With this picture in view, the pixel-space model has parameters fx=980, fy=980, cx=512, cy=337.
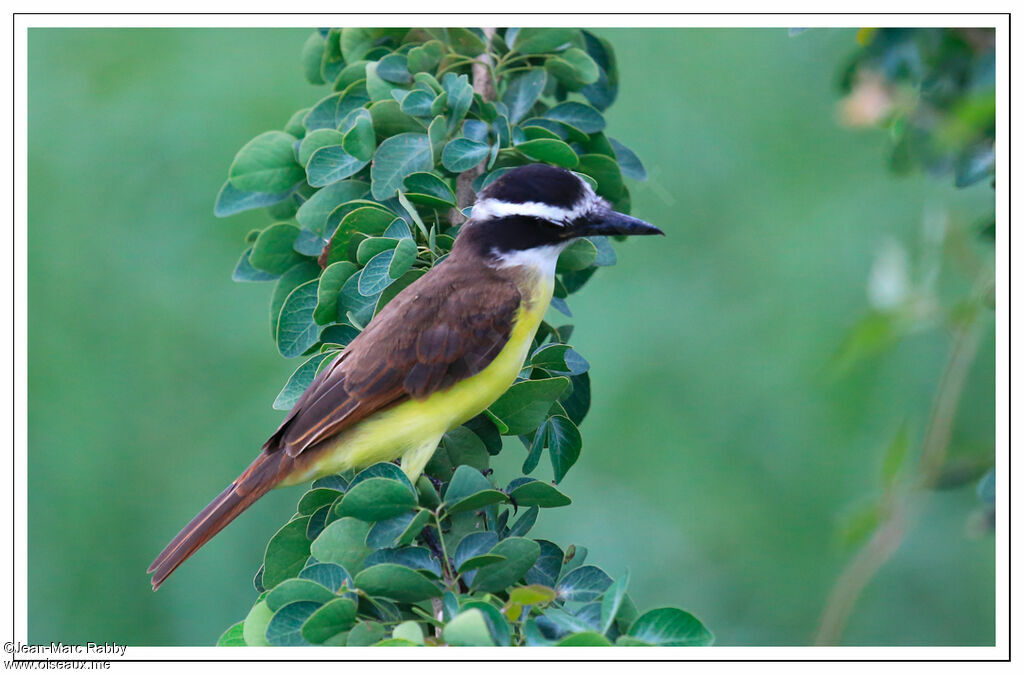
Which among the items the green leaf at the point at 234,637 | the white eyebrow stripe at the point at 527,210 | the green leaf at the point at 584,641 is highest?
the white eyebrow stripe at the point at 527,210

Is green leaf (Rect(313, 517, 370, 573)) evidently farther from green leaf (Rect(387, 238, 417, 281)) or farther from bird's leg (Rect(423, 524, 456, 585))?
green leaf (Rect(387, 238, 417, 281))

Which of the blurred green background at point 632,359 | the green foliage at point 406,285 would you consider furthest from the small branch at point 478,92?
the blurred green background at point 632,359

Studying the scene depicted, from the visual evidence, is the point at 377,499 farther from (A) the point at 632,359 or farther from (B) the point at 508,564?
(A) the point at 632,359

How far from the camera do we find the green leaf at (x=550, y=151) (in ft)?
8.00

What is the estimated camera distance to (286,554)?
2.15m

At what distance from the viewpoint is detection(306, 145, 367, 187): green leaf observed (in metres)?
2.48

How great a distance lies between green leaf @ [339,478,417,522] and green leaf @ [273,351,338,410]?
24.0 inches

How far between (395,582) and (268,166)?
4.21 ft

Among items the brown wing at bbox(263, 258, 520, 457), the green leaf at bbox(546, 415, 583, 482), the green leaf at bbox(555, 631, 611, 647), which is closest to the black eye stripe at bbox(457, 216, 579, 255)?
the brown wing at bbox(263, 258, 520, 457)

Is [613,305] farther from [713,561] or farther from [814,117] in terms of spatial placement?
[814,117]

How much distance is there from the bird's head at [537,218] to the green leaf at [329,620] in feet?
3.49

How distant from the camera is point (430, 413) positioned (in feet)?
8.10

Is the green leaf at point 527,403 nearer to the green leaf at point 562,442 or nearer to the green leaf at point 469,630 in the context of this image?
the green leaf at point 562,442
